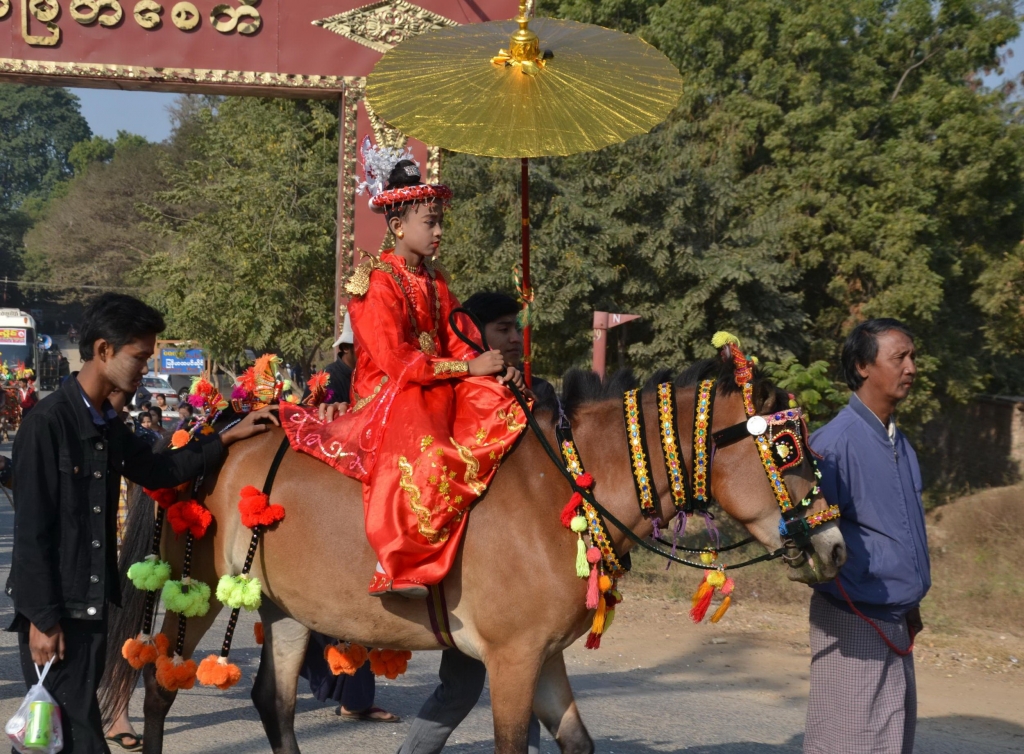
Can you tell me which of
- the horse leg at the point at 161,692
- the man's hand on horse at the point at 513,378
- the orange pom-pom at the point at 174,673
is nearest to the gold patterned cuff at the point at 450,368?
the man's hand on horse at the point at 513,378

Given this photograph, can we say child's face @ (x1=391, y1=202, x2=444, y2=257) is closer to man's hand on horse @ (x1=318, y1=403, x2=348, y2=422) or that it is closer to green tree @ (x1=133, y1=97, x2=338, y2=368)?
man's hand on horse @ (x1=318, y1=403, x2=348, y2=422)

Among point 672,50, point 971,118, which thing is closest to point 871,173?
point 971,118

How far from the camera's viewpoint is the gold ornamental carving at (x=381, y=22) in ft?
31.8

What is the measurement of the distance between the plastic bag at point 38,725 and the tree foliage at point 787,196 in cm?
1016

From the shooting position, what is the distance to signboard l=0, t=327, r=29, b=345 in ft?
110

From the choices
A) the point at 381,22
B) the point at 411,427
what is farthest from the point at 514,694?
the point at 381,22

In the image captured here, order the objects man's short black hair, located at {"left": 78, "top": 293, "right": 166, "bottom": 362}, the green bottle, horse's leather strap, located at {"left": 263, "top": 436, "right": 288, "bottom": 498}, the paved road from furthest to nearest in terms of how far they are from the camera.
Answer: the paved road, horse's leather strap, located at {"left": 263, "top": 436, "right": 288, "bottom": 498}, man's short black hair, located at {"left": 78, "top": 293, "right": 166, "bottom": 362}, the green bottle

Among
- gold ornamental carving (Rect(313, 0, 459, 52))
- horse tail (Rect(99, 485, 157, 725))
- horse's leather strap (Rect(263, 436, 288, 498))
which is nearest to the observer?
horse's leather strap (Rect(263, 436, 288, 498))

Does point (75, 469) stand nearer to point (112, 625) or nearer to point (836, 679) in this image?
point (112, 625)

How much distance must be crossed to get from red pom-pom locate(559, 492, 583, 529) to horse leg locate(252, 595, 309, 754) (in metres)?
1.54

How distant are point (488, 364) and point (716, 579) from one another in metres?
1.08

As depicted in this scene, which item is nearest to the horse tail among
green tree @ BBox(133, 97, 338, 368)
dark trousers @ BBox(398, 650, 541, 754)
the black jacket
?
the black jacket

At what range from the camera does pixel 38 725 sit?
3.24m

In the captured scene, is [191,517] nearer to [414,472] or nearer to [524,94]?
[414,472]
